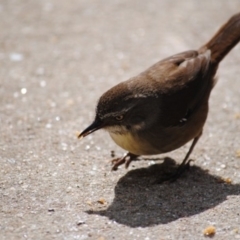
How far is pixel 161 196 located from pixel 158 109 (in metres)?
0.90

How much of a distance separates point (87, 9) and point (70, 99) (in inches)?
113

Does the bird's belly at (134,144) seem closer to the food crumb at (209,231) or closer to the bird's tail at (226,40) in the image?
the food crumb at (209,231)

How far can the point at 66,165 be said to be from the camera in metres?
6.32

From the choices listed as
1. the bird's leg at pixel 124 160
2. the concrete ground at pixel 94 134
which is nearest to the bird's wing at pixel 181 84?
the bird's leg at pixel 124 160

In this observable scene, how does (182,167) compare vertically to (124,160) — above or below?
above

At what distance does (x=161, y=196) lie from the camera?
19.1ft

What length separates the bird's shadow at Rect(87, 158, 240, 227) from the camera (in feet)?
17.7

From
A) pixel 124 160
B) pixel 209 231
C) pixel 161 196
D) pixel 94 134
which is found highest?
pixel 209 231

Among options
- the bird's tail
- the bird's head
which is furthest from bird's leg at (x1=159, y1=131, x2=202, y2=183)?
the bird's tail

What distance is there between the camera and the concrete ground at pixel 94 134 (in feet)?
17.5

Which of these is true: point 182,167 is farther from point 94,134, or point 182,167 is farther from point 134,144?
point 94,134

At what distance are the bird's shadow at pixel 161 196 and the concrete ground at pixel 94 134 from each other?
0.01 metres

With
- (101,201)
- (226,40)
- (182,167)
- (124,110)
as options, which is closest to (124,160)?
(182,167)

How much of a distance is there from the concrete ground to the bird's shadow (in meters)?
0.01
